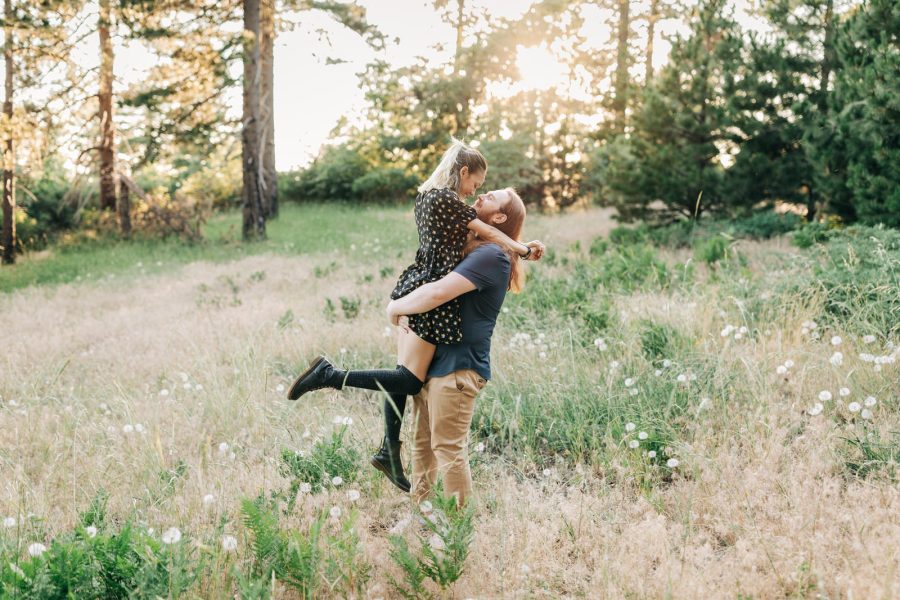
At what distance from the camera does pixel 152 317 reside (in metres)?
8.13

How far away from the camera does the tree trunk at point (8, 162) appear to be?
38.7 feet

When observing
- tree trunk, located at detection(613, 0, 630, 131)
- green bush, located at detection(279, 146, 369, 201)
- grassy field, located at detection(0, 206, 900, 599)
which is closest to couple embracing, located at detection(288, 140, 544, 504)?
grassy field, located at detection(0, 206, 900, 599)

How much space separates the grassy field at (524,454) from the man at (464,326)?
38 centimetres

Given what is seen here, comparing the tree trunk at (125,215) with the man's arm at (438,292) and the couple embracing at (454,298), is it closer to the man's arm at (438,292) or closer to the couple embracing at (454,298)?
the couple embracing at (454,298)

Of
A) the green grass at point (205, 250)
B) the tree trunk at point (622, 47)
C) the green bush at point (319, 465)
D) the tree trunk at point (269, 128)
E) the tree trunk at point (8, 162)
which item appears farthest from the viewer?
the tree trunk at point (622, 47)

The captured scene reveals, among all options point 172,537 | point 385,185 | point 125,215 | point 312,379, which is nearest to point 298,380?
point 312,379

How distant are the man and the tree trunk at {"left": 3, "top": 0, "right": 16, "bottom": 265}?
39.7ft

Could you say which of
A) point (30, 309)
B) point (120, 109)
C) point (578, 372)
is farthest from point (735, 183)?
point (120, 109)

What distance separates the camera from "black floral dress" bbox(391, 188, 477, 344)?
3.04m

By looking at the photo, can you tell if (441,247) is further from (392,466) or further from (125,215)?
(125,215)

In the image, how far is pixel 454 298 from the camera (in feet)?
10.1

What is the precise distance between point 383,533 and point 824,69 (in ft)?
38.1

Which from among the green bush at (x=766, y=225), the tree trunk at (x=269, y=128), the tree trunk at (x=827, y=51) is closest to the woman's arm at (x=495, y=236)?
the green bush at (x=766, y=225)

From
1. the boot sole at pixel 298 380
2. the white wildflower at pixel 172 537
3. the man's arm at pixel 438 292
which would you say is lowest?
the white wildflower at pixel 172 537
